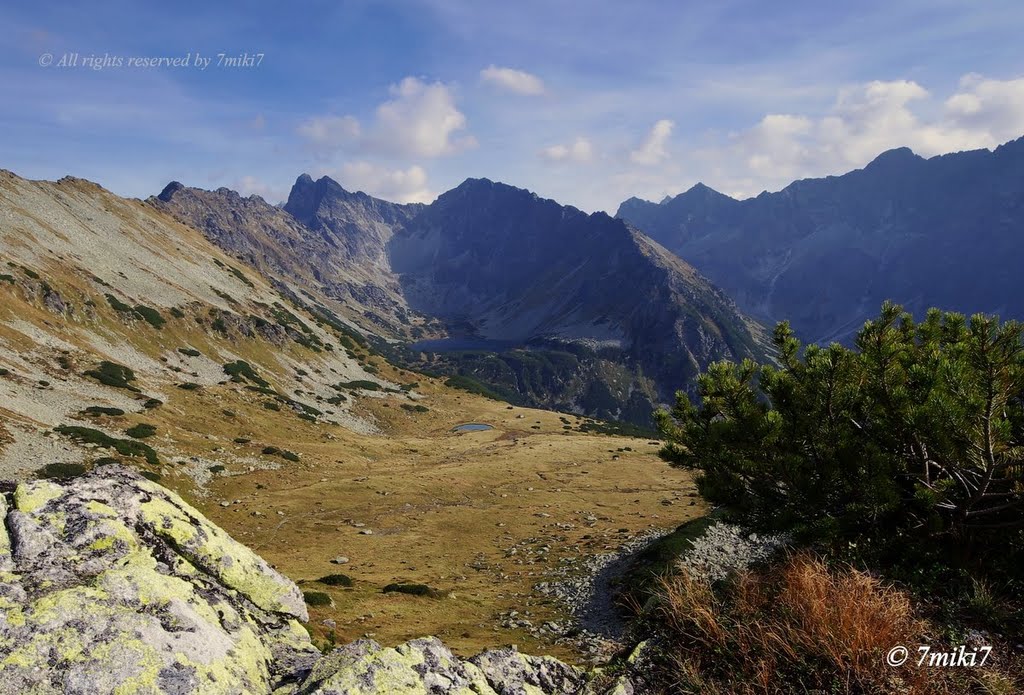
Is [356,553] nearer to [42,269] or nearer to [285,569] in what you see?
[285,569]

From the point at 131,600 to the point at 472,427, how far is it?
9394cm

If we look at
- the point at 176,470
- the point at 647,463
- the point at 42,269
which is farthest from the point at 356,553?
the point at 42,269

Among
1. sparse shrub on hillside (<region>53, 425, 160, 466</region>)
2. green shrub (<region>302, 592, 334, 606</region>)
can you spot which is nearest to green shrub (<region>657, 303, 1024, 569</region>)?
green shrub (<region>302, 592, 334, 606</region>)

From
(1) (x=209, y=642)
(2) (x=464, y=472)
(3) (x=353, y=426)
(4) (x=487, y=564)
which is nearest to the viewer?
(1) (x=209, y=642)

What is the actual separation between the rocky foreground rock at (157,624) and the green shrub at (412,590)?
14505mm

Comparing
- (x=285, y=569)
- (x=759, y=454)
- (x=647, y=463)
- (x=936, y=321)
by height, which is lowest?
(x=647, y=463)

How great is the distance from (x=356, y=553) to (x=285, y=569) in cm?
477

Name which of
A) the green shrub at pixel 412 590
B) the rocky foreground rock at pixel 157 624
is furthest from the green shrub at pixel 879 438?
the green shrub at pixel 412 590

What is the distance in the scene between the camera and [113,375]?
5741 cm

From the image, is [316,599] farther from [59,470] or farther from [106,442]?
[106,442]

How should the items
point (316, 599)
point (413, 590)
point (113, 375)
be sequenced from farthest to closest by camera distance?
point (113, 375), point (413, 590), point (316, 599)

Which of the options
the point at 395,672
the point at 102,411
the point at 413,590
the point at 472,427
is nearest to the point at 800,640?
the point at 395,672

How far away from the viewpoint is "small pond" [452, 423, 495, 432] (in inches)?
3844

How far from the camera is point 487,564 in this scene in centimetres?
3066
